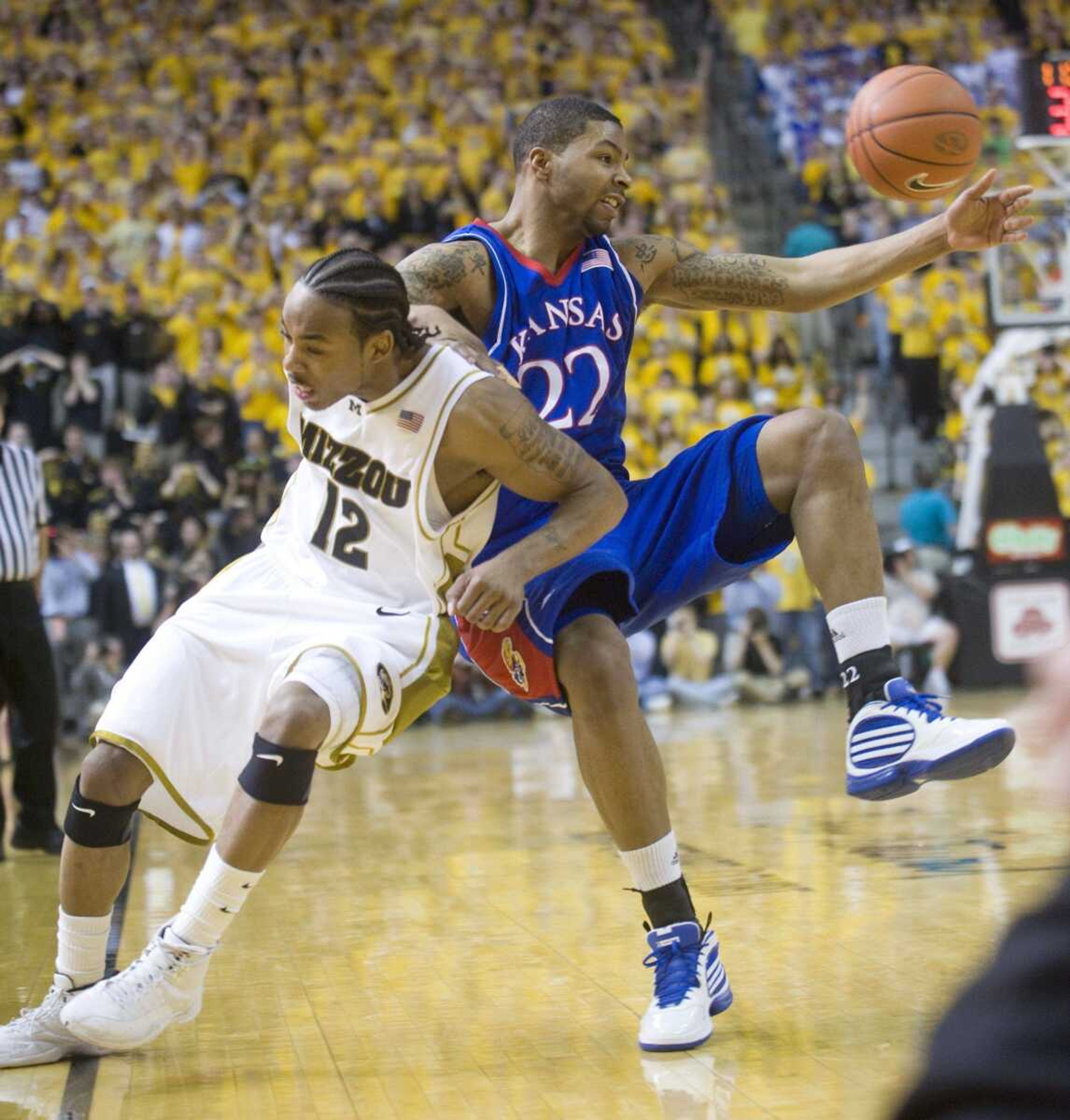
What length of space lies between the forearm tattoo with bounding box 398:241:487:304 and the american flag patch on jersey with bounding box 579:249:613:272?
0.82 feet

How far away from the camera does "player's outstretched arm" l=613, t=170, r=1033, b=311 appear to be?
393cm

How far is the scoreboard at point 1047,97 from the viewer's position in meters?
10.5

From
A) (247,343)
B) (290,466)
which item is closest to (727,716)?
(290,466)

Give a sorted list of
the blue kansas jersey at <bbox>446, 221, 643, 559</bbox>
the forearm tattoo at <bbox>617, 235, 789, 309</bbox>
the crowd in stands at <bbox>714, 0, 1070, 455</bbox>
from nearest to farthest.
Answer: the blue kansas jersey at <bbox>446, 221, 643, 559</bbox> < the forearm tattoo at <bbox>617, 235, 789, 309</bbox> < the crowd in stands at <bbox>714, 0, 1070, 455</bbox>

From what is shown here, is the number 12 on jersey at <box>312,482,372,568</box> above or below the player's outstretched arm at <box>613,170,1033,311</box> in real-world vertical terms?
below

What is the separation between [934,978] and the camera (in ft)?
12.0

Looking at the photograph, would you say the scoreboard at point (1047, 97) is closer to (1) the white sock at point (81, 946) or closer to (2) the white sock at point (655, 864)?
(2) the white sock at point (655, 864)

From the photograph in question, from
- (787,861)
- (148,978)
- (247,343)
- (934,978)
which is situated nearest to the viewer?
(148,978)

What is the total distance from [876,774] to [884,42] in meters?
15.5

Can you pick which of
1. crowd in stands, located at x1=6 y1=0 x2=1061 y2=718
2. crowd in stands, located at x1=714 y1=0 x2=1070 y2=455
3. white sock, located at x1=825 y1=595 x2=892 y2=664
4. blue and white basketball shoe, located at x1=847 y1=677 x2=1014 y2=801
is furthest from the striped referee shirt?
crowd in stands, located at x1=714 y1=0 x2=1070 y2=455

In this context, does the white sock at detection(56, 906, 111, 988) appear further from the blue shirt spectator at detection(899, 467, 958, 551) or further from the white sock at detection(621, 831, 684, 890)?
the blue shirt spectator at detection(899, 467, 958, 551)

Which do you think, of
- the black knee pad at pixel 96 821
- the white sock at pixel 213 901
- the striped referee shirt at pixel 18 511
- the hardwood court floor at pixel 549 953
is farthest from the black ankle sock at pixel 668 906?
Result: the striped referee shirt at pixel 18 511

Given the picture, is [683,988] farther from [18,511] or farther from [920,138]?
[18,511]

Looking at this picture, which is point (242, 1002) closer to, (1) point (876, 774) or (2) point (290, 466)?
(1) point (876, 774)
